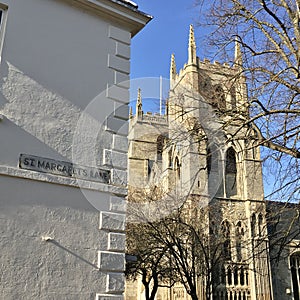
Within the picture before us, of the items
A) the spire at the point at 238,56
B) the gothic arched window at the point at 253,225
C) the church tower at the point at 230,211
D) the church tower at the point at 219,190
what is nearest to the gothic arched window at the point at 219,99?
the church tower at the point at 219,190

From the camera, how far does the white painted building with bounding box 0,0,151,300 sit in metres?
7.09

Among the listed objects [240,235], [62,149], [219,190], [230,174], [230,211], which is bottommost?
[62,149]

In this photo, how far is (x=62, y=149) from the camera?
26.0 ft

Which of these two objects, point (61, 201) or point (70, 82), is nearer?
point (61, 201)

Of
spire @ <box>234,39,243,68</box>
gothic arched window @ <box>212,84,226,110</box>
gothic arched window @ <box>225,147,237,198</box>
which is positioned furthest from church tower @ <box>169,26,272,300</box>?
spire @ <box>234,39,243,68</box>

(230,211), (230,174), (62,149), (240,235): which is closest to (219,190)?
(230,174)

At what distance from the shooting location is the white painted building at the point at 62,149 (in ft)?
23.2

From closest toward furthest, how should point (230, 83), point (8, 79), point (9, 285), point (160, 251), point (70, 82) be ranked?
point (9, 285) → point (8, 79) → point (70, 82) → point (230, 83) → point (160, 251)

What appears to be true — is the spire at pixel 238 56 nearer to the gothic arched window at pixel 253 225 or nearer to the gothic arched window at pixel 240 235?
the gothic arched window at pixel 240 235

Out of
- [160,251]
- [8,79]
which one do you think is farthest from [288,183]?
[160,251]

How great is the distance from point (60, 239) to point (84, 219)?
0.61 m

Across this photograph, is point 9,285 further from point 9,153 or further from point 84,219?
point 9,153

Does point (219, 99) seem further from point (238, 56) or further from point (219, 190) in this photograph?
point (219, 190)

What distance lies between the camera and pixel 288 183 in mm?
9141
